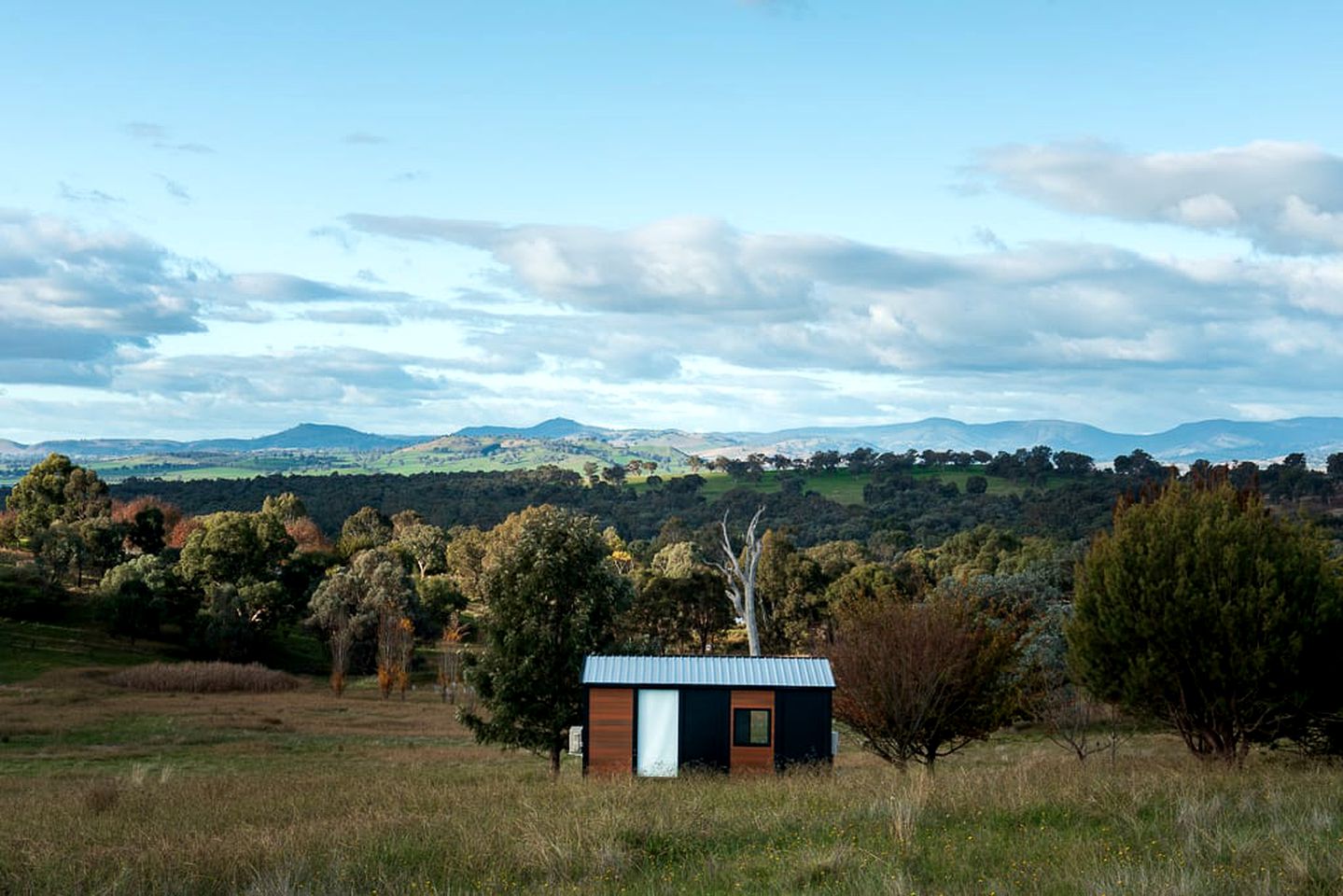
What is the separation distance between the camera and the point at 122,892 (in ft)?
35.2

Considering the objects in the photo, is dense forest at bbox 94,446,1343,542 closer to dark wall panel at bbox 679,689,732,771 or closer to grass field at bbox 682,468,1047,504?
grass field at bbox 682,468,1047,504

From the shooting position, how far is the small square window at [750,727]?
24406 millimetres

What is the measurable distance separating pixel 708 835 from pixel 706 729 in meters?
11.7

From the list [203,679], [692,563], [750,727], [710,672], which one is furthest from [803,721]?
[692,563]

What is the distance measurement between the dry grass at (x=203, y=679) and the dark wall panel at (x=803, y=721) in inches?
1493

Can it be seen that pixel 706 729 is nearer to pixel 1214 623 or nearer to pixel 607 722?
pixel 607 722

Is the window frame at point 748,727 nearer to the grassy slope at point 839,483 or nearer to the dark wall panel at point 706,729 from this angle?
the dark wall panel at point 706,729

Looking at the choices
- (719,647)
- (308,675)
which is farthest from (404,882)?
(719,647)

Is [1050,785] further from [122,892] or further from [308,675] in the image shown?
[308,675]

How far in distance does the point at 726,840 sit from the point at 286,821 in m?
6.52

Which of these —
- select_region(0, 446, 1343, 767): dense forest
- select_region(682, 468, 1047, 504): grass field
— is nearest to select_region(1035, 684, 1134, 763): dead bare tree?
select_region(0, 446, 1343, 767): dense forest

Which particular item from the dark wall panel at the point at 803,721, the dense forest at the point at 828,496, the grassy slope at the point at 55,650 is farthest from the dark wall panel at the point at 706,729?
the dense forest at the point at 828,496

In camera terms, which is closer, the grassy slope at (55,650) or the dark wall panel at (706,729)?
the dark wall panel at (706,729)

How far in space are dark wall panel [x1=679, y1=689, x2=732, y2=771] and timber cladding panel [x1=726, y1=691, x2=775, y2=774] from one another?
165 millimetres
